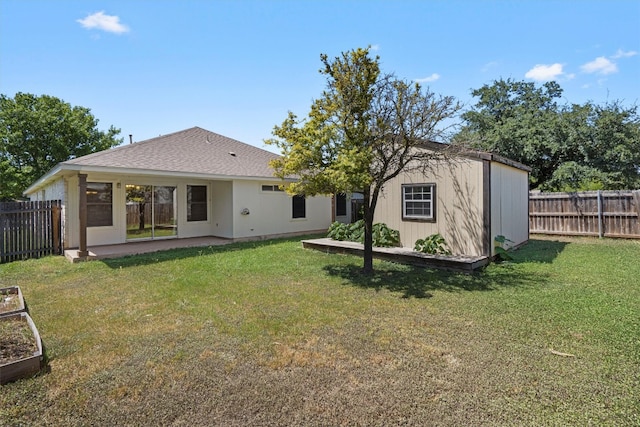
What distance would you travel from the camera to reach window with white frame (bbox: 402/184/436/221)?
27.6 feet

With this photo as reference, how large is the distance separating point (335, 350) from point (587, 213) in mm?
12843

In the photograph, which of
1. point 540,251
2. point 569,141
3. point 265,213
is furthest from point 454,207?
point 569,141

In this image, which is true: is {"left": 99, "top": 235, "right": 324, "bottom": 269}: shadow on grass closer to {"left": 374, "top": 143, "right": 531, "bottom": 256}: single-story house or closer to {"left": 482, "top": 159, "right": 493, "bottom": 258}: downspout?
{"left": 374, "top": 143, "right": 531, "bottom": 256}: single-story house

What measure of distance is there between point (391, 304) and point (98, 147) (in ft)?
109

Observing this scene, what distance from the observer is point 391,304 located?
4902 mm

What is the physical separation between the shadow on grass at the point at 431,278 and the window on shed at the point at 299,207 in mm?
6355

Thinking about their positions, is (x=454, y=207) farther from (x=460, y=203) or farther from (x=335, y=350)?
(x=335, y=350)

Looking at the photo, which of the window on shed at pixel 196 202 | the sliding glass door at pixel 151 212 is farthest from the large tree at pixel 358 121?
the window on shed at pixel 196 202

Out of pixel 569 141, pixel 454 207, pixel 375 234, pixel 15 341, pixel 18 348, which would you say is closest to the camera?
pixel 18 348

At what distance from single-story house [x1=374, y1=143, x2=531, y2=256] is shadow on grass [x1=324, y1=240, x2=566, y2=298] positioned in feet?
3.08

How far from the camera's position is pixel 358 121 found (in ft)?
19.8

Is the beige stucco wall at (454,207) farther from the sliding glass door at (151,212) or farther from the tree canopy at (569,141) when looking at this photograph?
the sliding glass door at (151,212)

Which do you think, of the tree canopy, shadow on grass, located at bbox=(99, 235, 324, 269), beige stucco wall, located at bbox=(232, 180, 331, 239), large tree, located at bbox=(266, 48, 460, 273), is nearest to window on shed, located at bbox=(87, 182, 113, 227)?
shadow on grass, located at bbox=(99, 235, 324, 269)

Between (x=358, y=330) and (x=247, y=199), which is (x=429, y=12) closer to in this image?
(x=358, y=330)
